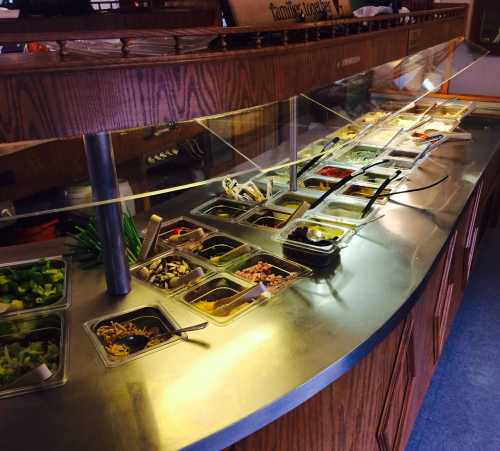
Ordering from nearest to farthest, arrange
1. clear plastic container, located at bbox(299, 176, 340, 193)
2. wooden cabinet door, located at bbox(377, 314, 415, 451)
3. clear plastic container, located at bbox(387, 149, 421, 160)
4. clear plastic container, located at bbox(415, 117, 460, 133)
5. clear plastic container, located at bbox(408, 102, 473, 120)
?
wooden cabinet door, located at bbox(377, 314, 415, 451)
clear plastic container, located at bbox(299, 176, 340, 193)
clear plastic container, located at bbox(387, 149, 421, 160)
clear plastic container, located at bbox(415, 117, 460, 133)
clear plastic container, located at bbox(408, 102, 473, 120)

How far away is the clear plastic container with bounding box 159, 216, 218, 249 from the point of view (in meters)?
1.86

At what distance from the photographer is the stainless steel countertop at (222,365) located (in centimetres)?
106

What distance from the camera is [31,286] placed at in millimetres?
1559

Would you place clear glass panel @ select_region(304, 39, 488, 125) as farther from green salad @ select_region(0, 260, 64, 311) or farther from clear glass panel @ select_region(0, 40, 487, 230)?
green salad @ select_region(0, 260, 64, 311)

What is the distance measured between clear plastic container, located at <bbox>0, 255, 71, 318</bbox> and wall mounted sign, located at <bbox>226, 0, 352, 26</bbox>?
0.97 m

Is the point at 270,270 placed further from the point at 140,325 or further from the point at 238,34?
the point at 238,34

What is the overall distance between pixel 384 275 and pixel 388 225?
1.30 ft

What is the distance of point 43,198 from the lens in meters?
1.15

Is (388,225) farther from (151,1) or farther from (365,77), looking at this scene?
(151,1)

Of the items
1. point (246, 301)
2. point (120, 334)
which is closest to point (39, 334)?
point (120, 334)

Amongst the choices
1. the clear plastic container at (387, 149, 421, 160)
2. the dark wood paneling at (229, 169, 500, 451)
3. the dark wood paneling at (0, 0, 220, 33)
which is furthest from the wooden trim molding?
the dark wood paneling at (0, 0, 220, 33)

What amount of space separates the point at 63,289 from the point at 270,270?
680mm

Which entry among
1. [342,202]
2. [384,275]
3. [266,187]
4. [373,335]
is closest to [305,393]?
[373,335]

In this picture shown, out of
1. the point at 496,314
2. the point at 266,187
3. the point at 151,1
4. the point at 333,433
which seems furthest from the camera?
the point at 151,1
